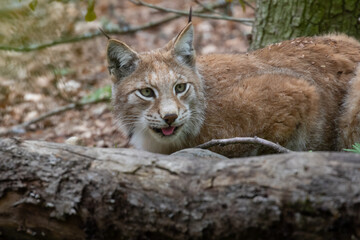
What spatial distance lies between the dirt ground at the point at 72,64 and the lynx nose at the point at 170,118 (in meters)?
1.41

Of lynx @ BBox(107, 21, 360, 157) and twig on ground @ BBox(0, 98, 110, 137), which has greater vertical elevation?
lynx @ BBox(107, 21, 360, 157)

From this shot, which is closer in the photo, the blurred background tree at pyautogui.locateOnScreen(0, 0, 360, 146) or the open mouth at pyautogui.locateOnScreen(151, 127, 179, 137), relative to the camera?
the open mouth at pyautogui.locateOnScreen(151, 127, 179, 137)

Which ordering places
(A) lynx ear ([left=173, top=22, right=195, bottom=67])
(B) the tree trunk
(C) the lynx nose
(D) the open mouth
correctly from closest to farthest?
1. (C) the lynx nose
2. (D) the open mouth
3. (A) lynx ear ([left=173, top=22, right=195, bottom=67])
4. (B) the tree trunk

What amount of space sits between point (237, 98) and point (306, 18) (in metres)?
1.81

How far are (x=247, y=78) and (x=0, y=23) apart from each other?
106 inches

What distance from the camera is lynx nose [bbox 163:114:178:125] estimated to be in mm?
4195

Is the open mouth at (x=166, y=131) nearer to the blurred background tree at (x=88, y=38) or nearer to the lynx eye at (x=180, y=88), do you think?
the lynx eye at (x=180, y=88)

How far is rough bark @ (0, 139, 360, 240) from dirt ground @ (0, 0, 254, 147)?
130cm

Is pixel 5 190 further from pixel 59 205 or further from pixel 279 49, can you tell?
pixel 279 49

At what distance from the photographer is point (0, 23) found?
9.77 ft

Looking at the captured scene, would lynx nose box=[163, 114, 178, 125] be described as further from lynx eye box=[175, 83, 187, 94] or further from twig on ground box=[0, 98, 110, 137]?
twig on ground box=[0, 98, 110, 137]

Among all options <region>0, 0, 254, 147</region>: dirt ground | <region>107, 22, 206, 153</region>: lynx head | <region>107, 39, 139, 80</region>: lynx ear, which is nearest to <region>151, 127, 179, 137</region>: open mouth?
<region>107, 22, 206, 153</region>: lynx head

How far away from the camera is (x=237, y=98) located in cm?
461

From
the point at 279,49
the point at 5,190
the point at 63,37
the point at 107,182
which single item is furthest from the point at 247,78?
the point at 63,37
